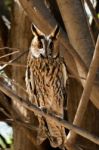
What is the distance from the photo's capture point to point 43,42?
279cm

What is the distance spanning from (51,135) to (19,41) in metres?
0.86

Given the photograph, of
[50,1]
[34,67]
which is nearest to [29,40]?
[50,1]

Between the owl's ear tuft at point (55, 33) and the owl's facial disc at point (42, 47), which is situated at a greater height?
the owl's ear tuft at point (55, 33)

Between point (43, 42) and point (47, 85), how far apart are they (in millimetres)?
359

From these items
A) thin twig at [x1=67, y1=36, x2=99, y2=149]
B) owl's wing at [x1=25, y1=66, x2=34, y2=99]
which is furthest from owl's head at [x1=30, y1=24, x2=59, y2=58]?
thin twig at [x1=67, y1=36, x2=99, y2=149]

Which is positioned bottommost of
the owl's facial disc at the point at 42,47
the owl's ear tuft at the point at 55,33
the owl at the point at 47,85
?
the owl at the point at 47,85

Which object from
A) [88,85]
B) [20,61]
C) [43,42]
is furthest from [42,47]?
[88,85]

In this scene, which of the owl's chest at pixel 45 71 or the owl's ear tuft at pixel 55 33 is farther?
the owl's chest at pixel 45 71

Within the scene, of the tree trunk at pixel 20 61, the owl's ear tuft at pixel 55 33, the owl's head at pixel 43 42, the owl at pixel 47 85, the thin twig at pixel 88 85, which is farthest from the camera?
the tree trunk at pixel 20 61

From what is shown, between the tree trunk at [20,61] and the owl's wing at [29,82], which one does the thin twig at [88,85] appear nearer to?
the owl's wing at [29,82]

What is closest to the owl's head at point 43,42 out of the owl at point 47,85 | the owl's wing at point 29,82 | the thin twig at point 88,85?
the owl at point 47,85

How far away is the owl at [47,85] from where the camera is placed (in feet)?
9.69

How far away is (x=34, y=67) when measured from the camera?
9.96ft

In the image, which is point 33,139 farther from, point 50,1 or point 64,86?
point 50,1
